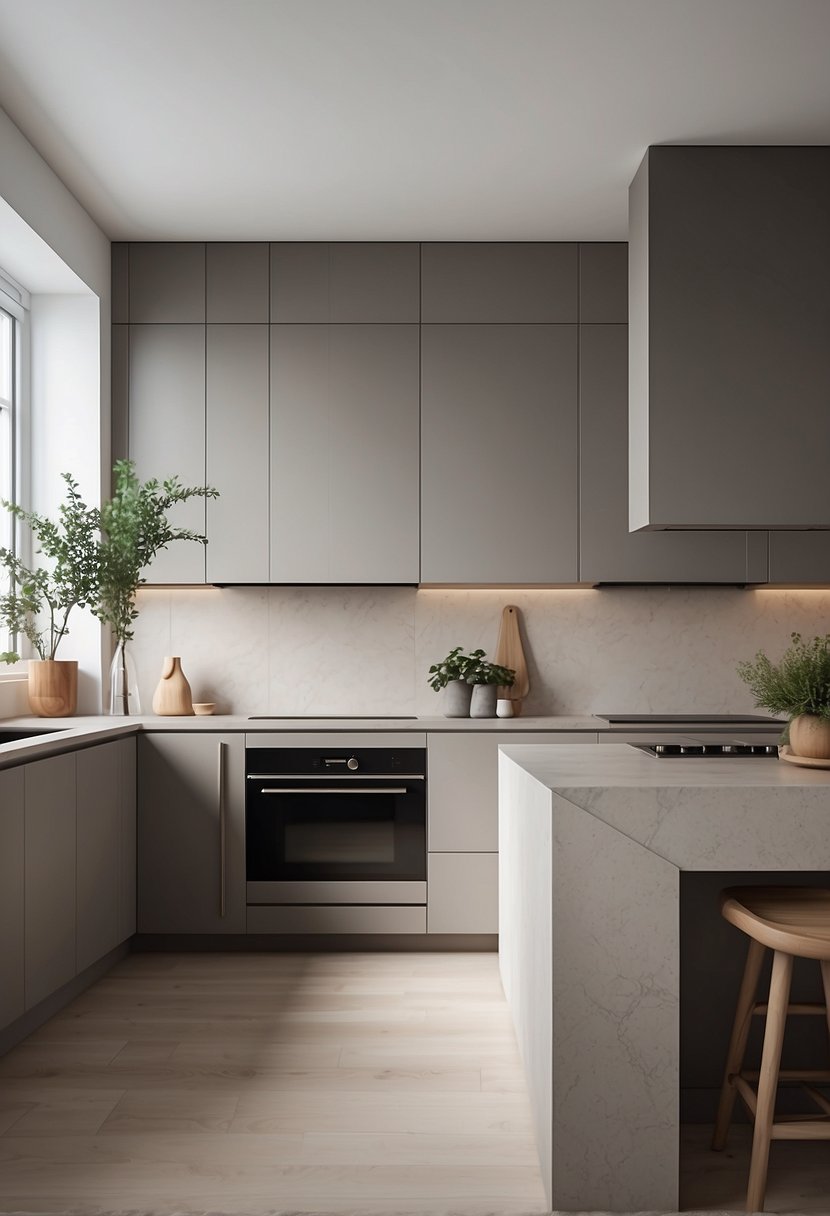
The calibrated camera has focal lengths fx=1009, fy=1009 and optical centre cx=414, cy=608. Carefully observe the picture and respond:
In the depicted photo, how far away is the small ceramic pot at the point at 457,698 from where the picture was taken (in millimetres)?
4105

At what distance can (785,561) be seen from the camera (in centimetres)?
409

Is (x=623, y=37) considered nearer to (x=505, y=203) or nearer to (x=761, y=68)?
(x=761, y=68)

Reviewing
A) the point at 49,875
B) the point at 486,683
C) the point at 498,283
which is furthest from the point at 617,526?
the point at 49,875

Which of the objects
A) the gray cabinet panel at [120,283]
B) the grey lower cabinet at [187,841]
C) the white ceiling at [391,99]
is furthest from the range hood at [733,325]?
the gray cabinet panel at [120,283]

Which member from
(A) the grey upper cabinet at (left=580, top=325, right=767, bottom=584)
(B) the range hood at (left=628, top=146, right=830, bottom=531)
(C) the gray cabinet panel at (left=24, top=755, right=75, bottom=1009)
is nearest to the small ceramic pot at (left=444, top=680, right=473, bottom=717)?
(A) the grey upper cabinet at (left=580, top=325, right=767, bottom=584)

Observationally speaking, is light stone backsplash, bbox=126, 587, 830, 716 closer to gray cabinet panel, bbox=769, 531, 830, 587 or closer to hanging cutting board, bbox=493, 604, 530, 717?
hanging cutting board, bbox=493, 604, 530, 717

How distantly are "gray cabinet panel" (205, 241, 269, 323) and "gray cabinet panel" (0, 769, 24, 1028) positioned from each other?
7.28 ft

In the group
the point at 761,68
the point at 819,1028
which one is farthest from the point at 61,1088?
the point at 761,68

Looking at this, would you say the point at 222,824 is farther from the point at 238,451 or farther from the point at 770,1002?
the point at 770,1002

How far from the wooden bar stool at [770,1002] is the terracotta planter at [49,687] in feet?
8.82

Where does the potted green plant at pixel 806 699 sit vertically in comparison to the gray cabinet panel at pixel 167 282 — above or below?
below

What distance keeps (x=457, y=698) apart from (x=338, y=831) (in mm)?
722

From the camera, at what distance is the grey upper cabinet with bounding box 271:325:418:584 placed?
13.6 feet

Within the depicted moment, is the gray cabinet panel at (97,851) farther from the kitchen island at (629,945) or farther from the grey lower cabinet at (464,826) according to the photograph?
the kitchen island at (629,945)
